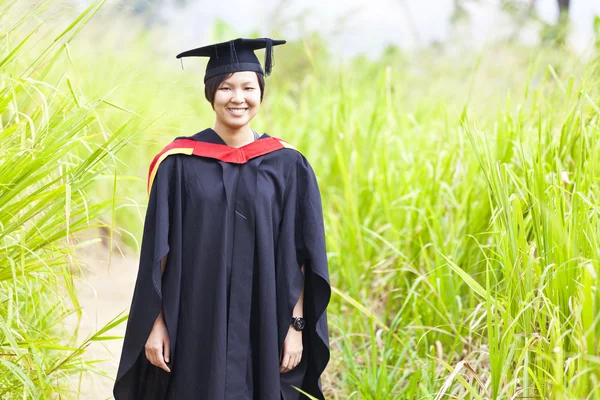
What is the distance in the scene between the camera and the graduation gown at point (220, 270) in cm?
243

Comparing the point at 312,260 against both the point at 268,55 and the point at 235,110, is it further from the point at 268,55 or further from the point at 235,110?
the point at 268,55

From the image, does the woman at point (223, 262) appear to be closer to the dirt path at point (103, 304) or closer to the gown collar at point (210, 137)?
the gown collar at point (210, 137)

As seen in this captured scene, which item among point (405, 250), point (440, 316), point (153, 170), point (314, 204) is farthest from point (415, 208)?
point (153, 170)

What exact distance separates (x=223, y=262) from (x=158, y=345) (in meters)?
0.35

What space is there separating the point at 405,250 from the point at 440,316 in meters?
0.57

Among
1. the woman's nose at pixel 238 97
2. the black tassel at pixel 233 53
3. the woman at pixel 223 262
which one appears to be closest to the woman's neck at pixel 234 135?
the woman at pixel 223 262

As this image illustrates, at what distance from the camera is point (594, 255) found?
229 centimetres


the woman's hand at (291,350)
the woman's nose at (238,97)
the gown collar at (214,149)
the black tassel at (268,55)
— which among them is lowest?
the woman's hand at (291,350)

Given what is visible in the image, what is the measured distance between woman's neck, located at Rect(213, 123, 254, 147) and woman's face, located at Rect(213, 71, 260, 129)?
0.04 meters

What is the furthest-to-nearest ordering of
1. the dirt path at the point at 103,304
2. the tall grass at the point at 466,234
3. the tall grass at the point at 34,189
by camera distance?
the dirt path at the point at 103,304 < the tall grass at the point at 34,189 < the tall grass at the point at 466,234

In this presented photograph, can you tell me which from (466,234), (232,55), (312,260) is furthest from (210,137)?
(466,234)

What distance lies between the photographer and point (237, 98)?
242 centimetres

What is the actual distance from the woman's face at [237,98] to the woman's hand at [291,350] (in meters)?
0.73

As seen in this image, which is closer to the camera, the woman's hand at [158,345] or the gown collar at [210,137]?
the woman's hand at [158,345]
